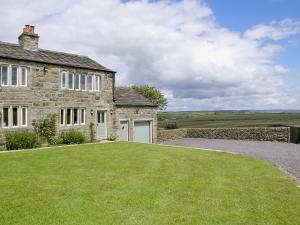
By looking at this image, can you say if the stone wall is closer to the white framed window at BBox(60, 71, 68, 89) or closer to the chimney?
the white framed window at BBox(60, 71, 68, 89)

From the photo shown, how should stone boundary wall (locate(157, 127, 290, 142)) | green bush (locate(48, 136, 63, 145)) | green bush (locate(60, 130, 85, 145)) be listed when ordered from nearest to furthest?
green bush (locate(48, 136, 63, 145)), green bush (locate(60, 130, 85, 145)), stone boundary wall (locate(157, 127, 290, 142))

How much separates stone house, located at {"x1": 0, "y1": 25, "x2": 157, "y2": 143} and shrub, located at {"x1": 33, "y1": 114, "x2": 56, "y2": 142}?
371 mm

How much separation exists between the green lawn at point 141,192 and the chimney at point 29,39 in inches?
462

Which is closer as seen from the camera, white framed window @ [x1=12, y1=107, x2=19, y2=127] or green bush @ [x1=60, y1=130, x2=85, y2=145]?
white framed window @ [x1=12, y1=107, x2=19, y2=127]

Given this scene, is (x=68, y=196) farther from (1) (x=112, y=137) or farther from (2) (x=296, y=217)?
(1) (x=112, y=137)

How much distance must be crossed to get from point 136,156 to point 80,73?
1199 centimetres

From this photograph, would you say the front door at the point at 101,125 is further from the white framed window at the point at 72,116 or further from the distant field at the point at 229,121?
the distant field at the point at 229,121

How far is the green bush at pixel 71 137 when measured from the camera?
25.4m

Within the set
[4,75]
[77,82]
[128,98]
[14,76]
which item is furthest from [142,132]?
[4,75]

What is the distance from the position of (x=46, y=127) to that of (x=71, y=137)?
1988mm

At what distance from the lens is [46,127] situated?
80.9 feet

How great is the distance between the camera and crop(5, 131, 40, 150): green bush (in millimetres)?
21766

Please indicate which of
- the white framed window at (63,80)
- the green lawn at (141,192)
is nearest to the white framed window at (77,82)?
the white framed window at (63,80)

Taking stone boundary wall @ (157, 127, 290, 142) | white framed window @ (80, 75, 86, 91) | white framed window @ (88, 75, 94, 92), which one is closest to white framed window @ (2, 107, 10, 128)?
white framed window @ (80, 75, 86, 91)
